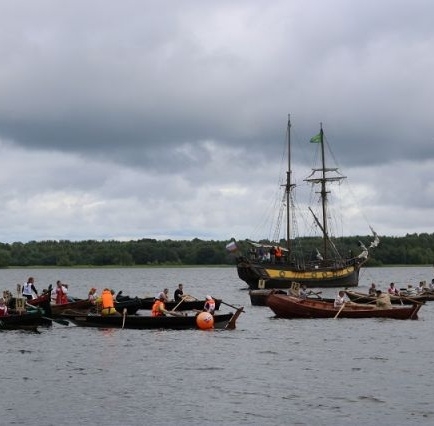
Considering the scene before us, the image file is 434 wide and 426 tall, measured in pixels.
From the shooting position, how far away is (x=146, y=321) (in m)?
42.9

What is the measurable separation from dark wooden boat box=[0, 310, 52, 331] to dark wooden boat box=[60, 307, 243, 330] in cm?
268

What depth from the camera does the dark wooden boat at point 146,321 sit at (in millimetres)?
42938

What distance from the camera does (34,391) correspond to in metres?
27.9

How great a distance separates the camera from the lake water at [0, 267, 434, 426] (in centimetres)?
2459

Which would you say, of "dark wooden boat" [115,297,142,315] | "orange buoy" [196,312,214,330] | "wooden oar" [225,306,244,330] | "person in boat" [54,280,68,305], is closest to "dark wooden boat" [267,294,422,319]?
"wooden oar" [225,306,244,330]

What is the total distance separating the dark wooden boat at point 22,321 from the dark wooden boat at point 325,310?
588 inches

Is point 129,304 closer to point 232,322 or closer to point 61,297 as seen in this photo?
point 61,297

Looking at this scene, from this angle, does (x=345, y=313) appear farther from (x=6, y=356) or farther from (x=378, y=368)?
(x=6, y=356)

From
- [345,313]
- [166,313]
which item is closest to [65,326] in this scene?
[166,313]

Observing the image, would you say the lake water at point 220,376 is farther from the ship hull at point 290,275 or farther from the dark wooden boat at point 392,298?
the ship hull at point 290,275

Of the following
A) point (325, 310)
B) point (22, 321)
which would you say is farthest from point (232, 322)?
point (22, 321)

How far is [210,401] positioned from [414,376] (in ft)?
28.2

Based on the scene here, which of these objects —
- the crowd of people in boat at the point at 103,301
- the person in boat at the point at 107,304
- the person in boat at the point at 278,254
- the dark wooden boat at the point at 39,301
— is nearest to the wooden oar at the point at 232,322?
the crowd of people in boat at the point at 103,301

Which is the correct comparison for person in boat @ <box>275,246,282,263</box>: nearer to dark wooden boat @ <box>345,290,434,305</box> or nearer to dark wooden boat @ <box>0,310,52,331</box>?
dark wooden boat @ <box>345,290,434,305</box>
